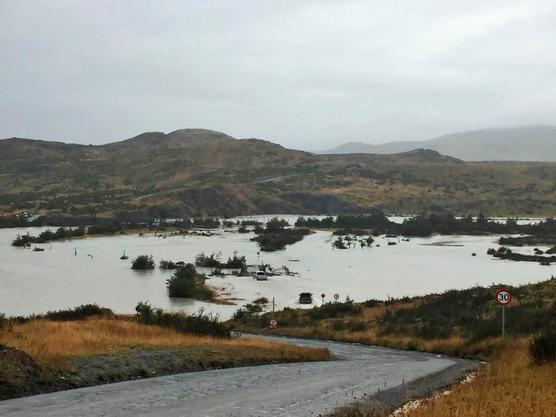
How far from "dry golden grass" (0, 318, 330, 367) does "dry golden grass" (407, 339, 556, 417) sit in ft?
32.0

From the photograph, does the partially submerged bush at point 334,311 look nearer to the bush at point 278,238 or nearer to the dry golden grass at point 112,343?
the dry golden grass at point 112,343

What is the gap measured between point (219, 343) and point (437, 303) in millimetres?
26251

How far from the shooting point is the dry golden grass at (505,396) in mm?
9359

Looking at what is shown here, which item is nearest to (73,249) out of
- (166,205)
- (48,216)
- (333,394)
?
(48,216)

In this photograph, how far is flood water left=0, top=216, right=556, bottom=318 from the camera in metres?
62.4

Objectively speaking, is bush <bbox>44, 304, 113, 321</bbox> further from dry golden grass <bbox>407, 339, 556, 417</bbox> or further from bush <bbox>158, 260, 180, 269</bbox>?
bush <bbox>158, 260, 180, 269</bbox>

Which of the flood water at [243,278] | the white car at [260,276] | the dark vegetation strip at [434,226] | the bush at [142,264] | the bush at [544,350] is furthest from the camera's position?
the dark vegetation strip at [434,226]

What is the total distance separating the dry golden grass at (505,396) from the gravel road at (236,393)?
2544 millimetres

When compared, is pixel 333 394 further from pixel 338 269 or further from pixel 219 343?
pixel 338 269

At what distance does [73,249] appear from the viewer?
102312mm

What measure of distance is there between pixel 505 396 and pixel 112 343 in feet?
45.5

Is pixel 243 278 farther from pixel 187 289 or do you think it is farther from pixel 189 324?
pixel 189 324

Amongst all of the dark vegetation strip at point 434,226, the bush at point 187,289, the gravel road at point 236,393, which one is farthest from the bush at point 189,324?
the dark vegetation strip at point 434,226

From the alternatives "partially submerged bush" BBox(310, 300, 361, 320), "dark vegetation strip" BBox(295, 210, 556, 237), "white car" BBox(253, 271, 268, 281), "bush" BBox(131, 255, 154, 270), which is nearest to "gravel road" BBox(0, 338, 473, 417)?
"partially submerged bush" BBox(310, 300, 361, 320)
